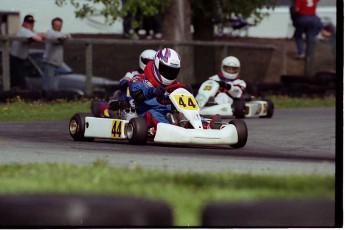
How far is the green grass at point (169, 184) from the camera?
6770 millimetres

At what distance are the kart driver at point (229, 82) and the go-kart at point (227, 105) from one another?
0.03 meters

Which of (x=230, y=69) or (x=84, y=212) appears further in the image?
(x=230, y=69)

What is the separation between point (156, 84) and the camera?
1195 cm

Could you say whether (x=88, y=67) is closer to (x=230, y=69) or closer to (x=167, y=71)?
(x=230, y=69)

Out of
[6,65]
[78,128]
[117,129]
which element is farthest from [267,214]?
[6,65]

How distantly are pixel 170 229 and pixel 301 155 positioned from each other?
5218 mm

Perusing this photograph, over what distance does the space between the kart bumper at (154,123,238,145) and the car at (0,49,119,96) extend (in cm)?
767

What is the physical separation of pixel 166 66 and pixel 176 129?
97 centimetres

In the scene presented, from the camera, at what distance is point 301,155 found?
1093 cm

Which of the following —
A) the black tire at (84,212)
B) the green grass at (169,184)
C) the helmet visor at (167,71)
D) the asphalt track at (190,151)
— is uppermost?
the helmet visor at (167,71)

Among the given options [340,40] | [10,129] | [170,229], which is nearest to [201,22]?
[10,129]

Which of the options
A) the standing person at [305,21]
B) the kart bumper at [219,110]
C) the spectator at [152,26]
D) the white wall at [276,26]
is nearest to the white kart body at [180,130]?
the kart bumper at [219,110]

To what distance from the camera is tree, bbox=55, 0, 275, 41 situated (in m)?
19.7

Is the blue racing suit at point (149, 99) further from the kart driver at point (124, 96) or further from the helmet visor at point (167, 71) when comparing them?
the kart driver at point (124, 96)
